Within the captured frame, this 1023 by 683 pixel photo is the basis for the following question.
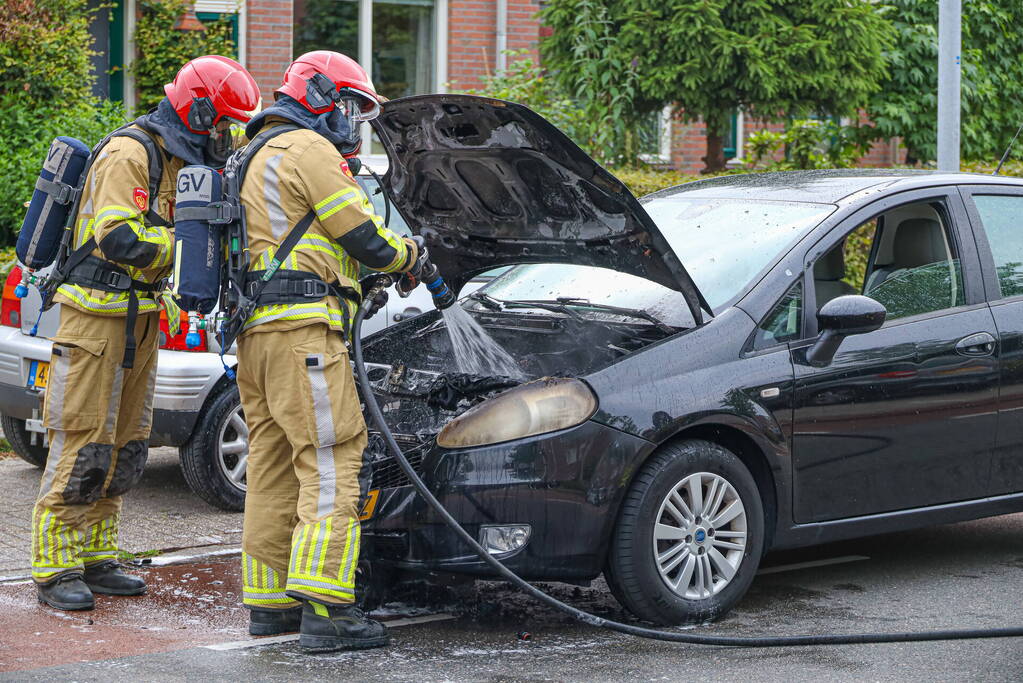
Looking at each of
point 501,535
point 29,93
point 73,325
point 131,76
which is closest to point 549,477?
point 501,535

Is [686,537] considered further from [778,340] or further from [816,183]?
[816,183]

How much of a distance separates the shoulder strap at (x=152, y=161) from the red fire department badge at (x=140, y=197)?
10 cm

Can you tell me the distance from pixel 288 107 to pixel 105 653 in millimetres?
1894

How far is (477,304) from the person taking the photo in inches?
243

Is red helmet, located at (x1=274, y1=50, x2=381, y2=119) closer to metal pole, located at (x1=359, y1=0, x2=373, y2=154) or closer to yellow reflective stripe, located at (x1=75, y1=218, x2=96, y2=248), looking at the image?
yellow reflective stripe, located at (x1=75, y1=218, x2=96, y2=248)

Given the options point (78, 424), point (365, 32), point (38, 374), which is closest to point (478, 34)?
point (365, 32)

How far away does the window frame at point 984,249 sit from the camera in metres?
6.03

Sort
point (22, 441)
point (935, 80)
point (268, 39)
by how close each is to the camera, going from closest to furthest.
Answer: point (22, 441)
point (268, 39)
point (935, 80)

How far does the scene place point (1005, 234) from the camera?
6211 millimetres

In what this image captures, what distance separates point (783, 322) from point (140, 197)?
7.69 ft

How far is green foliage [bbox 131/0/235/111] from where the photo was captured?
1421cm

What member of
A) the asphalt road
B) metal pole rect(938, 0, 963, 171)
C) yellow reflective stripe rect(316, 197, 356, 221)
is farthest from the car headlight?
metal pole rect(938, 0, 963, 171)

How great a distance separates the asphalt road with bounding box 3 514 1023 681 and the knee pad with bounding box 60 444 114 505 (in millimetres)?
957

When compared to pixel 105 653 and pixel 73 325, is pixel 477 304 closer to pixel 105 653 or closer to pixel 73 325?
pixel 73 325
